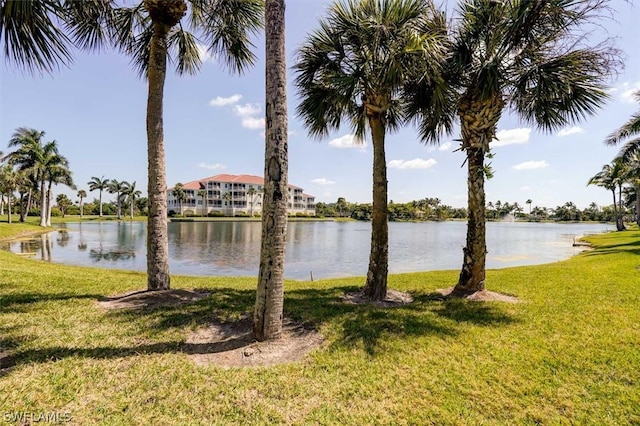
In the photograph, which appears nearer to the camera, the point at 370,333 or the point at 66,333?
the point at 66,333

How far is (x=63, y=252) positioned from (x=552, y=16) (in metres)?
27.0

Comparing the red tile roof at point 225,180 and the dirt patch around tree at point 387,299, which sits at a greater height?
the red tile roof at point 225,180

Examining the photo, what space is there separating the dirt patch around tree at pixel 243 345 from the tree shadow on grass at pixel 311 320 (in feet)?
0.09

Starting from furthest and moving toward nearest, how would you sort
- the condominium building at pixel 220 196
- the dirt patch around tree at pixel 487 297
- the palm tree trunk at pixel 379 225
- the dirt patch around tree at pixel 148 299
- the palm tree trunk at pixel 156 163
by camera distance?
the condominium building at pixel 220 196, the palm tree trunk at pixel 379 225, the dirt patch around tree at pixel 487 297, the palm tree trunk at pixel 156 163, the dirt patch around tree at pixel 148 299

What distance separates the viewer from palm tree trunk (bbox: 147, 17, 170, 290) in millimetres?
6805

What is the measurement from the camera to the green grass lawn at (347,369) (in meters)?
3.09

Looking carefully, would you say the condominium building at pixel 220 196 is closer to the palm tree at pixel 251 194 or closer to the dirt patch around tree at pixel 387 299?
the palm tree at pixel 251 194

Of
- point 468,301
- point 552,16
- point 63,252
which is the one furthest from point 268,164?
point 63,252

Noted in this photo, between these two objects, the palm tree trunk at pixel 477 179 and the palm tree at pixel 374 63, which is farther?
the palm tree trunk at pixel 477 179

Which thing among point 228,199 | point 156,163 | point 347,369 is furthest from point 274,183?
point 228,199

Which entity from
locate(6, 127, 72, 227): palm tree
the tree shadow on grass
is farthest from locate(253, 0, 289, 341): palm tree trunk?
locate(6, 127, 72, 227): palm tree

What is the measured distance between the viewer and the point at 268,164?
453cm

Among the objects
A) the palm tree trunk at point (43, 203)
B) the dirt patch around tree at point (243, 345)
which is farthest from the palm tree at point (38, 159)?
the dirt patch around tree at point (243, 345)

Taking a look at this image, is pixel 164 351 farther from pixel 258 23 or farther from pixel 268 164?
pixel 258 23
